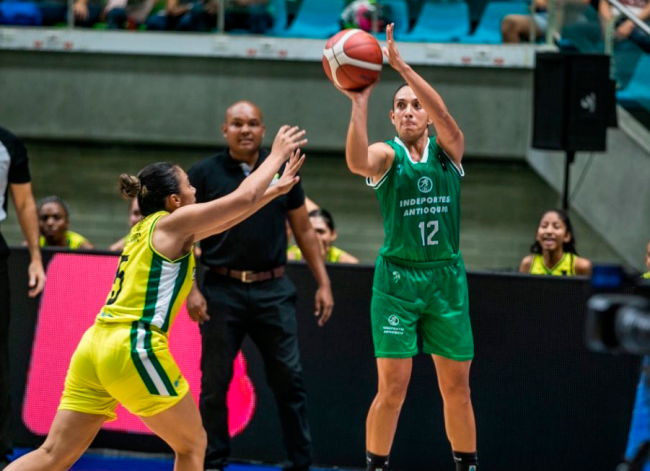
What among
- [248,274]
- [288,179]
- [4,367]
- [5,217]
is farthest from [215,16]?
[288,179]

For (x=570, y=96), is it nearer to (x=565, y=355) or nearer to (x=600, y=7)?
(x=600, y=7)

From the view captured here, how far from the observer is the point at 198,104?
10.6 meters

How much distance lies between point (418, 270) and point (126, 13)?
663 centimetres

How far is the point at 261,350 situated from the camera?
228 inches

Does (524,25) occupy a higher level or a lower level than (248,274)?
higher

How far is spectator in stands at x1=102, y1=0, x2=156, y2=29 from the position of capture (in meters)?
10.5

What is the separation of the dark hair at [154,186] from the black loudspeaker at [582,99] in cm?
431

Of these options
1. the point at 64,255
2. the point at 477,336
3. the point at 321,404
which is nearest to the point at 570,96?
the point at 477,336

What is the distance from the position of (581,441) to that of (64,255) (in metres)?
3.48

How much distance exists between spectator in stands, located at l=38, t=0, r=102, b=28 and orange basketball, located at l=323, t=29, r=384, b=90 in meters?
6.39

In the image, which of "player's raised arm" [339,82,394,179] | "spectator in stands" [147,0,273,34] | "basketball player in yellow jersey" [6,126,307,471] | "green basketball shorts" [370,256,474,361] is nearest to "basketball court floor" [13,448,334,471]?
"green basketball shorts" [370,256,474,361]

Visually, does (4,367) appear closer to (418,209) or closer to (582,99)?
(418,209)

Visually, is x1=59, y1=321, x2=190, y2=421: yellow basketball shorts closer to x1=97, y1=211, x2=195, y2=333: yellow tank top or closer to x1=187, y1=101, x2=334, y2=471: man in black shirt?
x1=97, y1=211, x2=195, y2=333: yellow tank top

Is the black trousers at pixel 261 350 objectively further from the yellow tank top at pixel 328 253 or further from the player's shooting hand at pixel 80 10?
the player's shooting hand at pixel 80 10
